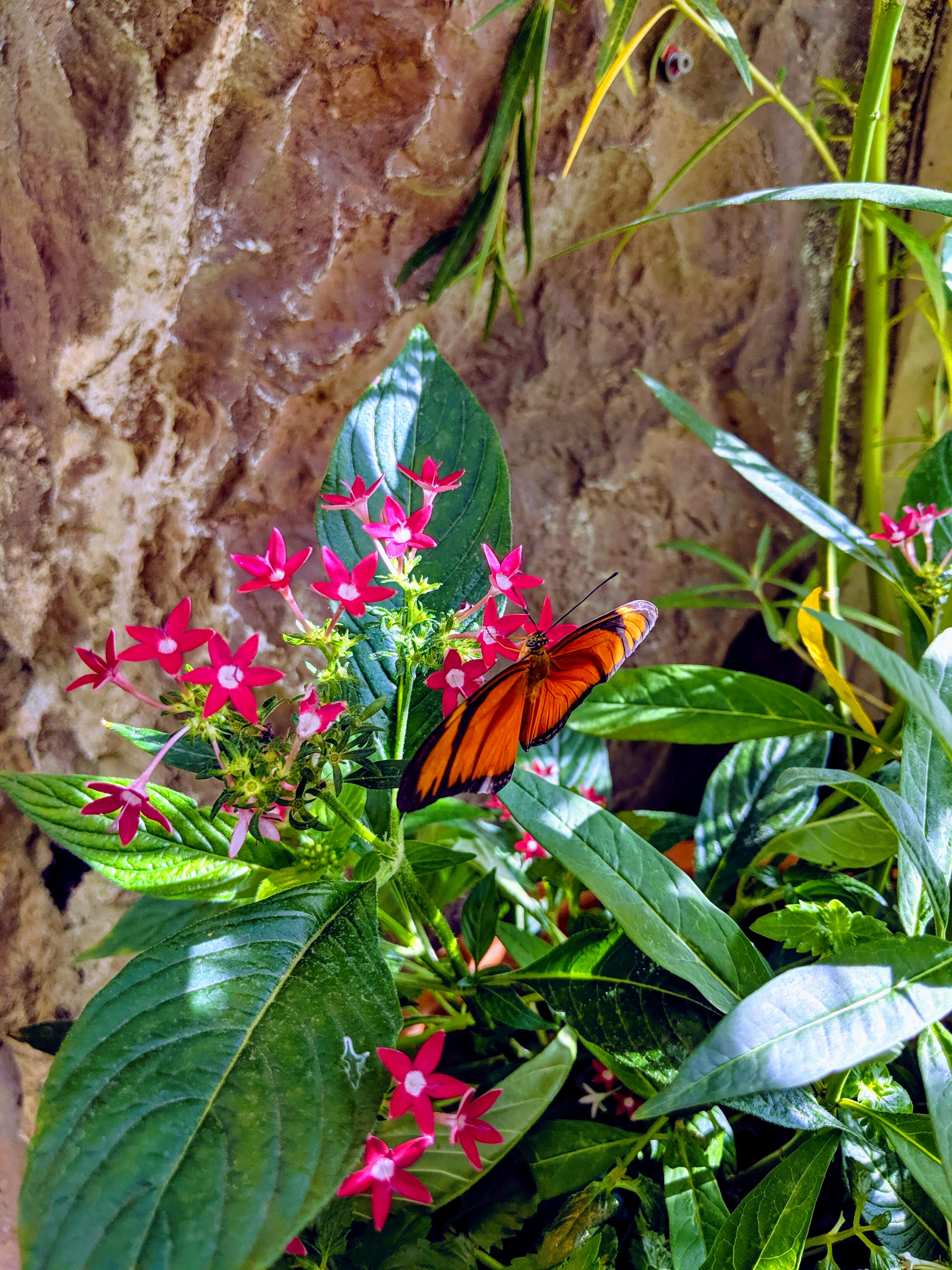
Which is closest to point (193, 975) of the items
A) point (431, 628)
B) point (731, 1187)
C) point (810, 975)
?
point (431, 628)

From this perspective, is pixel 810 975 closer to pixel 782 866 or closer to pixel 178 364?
pixel 782 866

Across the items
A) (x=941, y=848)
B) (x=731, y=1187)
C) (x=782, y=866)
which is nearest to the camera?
(x=941, y=848)

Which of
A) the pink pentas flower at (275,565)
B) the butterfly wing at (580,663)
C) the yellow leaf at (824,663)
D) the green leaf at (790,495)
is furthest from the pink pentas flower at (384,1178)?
the green leaf at (790,495)

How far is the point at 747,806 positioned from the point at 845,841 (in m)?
0.17

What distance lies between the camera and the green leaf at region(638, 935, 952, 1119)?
1.60 ft

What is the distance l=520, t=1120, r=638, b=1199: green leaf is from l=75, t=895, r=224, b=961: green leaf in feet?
1.37

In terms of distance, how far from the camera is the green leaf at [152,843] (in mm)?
704

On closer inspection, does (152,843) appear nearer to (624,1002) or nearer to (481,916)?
(481,916)

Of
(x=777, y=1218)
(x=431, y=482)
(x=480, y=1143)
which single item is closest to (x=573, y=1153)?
(x=480, y=1143)

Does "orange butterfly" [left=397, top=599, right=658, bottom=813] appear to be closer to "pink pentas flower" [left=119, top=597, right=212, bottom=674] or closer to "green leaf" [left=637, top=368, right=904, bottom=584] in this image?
"pink pentas flower" [left=119, top=597, right=212, bottom=674]

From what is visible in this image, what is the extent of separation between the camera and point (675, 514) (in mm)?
1355

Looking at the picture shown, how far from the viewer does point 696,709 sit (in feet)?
3.12

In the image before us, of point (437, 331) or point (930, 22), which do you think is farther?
point (930, 22)

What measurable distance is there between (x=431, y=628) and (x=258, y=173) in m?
0.57
